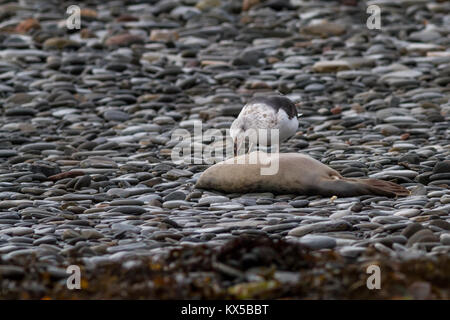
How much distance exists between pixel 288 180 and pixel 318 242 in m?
1.67

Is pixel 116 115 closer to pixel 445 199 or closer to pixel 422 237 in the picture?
pixel 445 199

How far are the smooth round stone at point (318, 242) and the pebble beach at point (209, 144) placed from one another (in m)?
0.02

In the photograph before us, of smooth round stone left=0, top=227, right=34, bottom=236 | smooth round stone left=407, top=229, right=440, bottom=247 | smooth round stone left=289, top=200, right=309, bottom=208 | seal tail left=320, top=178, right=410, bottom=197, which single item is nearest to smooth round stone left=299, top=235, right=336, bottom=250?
smooth round stone left=407, top=229, right=440, bottom=247

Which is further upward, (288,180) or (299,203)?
(288,180)

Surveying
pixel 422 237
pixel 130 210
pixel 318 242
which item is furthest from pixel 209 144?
pixel 422 237

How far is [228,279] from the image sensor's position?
586 cm

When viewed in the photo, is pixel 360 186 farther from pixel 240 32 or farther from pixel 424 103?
pixel 240 32

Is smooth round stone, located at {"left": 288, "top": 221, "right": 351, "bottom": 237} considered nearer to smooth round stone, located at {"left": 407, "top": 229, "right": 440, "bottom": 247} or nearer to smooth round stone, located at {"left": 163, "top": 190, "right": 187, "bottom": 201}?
smooth round stone, located at {"left": 407, "top": 229, "right": 440, "bottom": 247}

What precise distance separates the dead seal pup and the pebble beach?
9 cm

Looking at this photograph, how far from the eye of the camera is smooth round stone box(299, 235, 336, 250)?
278 inches

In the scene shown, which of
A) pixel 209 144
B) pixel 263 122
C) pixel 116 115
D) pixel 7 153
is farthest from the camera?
pixel 116 115

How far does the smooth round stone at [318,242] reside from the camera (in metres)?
7.06

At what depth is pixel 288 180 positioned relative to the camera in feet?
28.6

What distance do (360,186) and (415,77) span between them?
5097 millimetres
